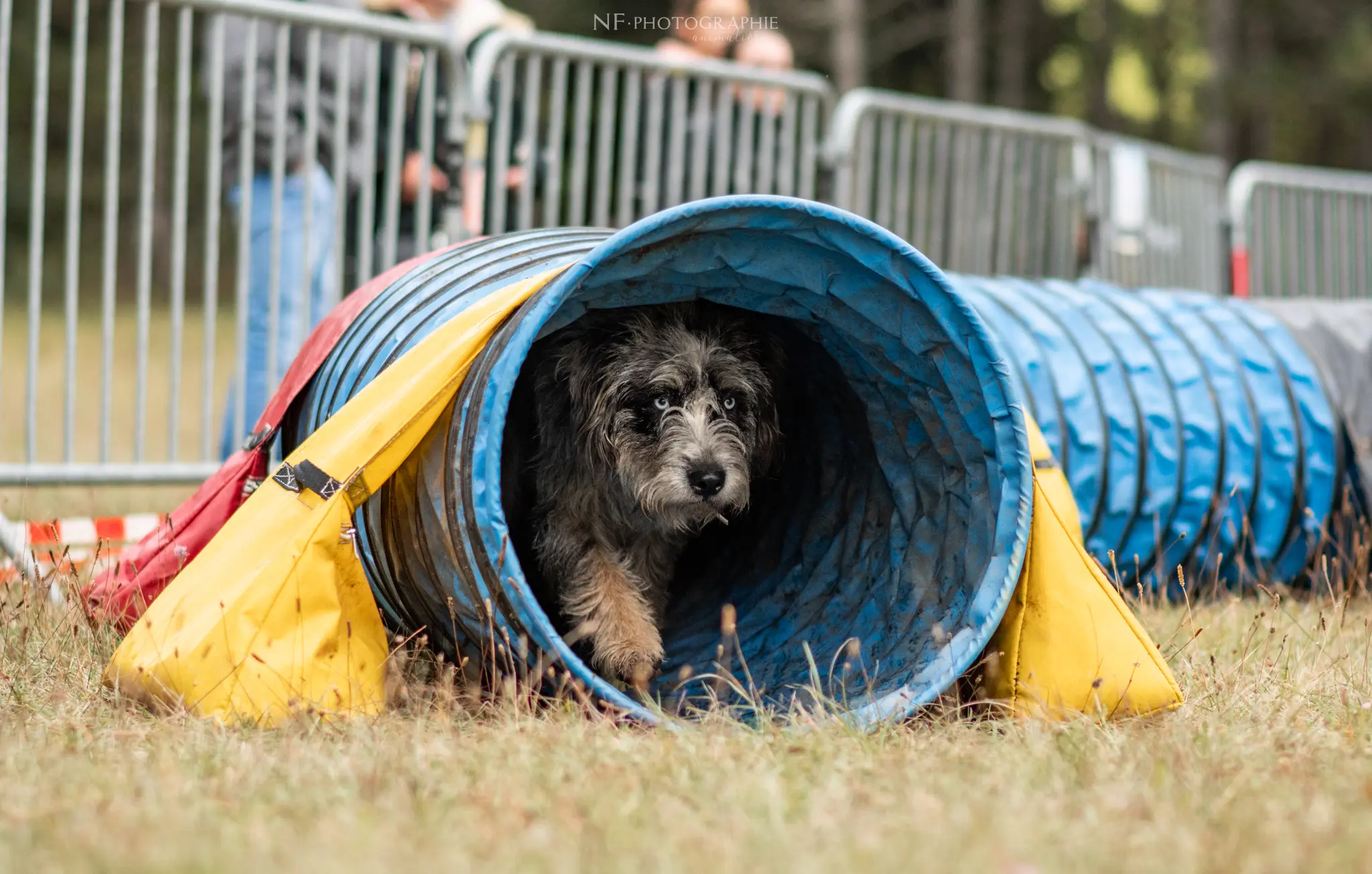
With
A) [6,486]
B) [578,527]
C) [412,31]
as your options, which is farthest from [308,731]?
[412,31]

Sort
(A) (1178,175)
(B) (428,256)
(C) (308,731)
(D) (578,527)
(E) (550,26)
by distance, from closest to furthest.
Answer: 1. (C) (308,731)
2. (D) (578,527)
3. (B) (428,256)
4. (A) (1178,175)
5. (E) (550,26)

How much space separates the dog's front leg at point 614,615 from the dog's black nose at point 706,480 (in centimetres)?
33

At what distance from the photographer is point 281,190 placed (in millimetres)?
5895

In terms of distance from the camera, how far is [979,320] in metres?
3.41

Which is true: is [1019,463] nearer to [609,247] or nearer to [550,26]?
[609,247]

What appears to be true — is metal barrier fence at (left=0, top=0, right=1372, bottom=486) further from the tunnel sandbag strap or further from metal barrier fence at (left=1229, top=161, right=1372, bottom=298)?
the tunnel sandbag strap

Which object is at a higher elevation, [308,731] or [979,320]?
[979,320]

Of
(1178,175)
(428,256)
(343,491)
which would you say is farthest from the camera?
(1178,175)

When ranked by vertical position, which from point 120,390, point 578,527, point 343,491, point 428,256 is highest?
point 428,256

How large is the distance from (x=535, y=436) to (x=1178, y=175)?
24.0 feet

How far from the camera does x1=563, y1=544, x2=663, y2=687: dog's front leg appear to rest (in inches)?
144

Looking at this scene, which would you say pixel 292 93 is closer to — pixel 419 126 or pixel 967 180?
pixel 419 126

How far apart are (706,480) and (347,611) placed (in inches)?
38.8

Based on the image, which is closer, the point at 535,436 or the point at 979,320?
the point at 979,320
